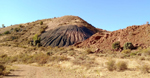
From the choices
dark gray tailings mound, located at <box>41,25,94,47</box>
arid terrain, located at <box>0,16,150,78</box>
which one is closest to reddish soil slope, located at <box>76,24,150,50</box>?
arid terrain, located at <box>0,16,150,78</box>

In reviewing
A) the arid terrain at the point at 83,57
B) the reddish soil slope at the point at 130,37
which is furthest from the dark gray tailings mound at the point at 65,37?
the reddish soil slope at the point at 130,37

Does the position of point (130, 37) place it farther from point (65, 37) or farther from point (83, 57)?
point (65, 37)

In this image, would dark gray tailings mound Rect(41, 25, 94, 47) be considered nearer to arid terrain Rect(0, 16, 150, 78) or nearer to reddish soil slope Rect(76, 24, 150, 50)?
arid terrain Rect(0, 16, 150, 78)

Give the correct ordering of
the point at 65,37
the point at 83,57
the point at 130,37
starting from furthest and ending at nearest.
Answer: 1. the point at 65,37
2. the point at 130,37
3. the point at 83,57

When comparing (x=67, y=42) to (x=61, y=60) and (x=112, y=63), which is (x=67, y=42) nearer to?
(x=61, y=60)

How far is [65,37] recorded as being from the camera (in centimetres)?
4400

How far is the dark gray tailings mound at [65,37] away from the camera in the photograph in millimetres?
41469

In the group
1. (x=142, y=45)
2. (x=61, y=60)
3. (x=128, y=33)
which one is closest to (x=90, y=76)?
(x=61, y=60)

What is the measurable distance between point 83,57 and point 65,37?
25.7m

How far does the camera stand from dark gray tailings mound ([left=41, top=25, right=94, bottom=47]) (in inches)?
1633

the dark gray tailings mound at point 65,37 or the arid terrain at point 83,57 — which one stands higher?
the dark gray tailings mound at point 65,37

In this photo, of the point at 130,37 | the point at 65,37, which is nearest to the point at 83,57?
the point at 130,37

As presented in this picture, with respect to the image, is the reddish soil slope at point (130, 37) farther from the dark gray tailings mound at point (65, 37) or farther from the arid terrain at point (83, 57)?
the dark gray tailings mound at point (65, 37)

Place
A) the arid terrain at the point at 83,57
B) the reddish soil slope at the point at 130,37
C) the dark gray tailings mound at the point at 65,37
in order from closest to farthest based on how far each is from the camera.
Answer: the arid terrain at the point at 83,57
the reddish soil slope at the point at 130,37
the dark gray tailings mound at the point at 65,37
